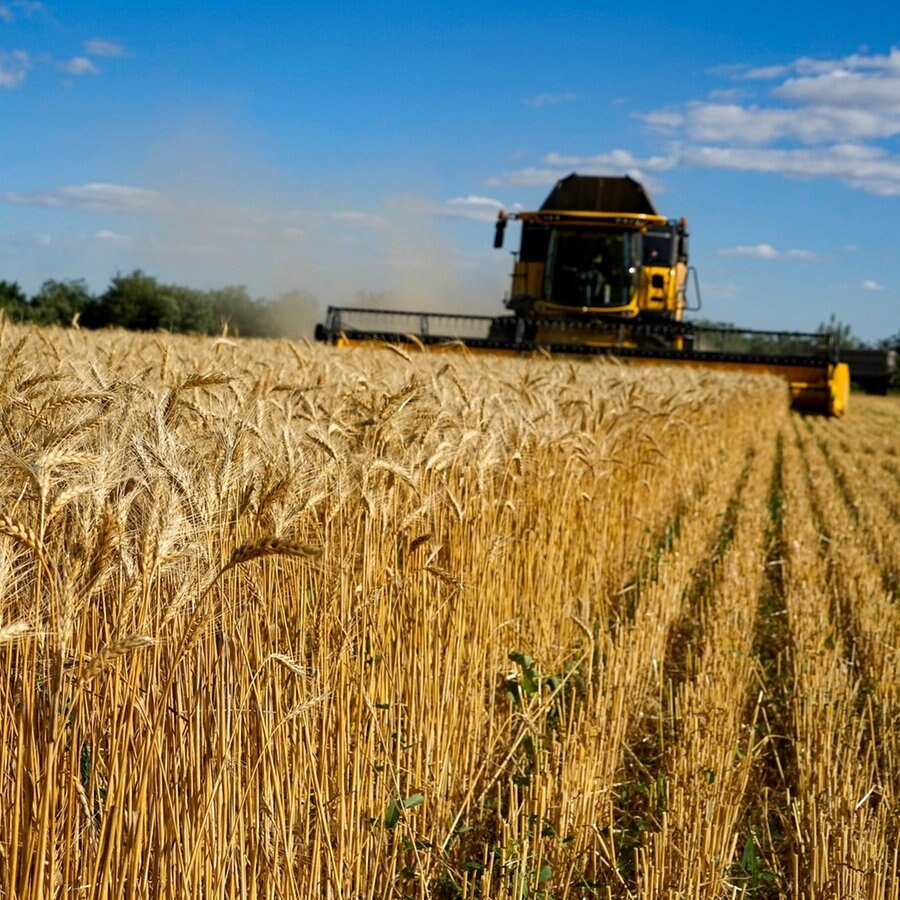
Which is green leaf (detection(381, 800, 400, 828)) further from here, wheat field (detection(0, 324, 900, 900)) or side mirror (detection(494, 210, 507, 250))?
side mirror (detection(494, 210, 507, 250))

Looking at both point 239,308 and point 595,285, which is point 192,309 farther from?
point 595,285

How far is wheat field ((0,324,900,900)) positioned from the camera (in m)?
1.79

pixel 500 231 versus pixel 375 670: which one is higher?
pixel 500 231

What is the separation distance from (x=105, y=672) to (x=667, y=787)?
222 centimetres

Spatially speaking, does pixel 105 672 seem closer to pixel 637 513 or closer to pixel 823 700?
pixel 823 700

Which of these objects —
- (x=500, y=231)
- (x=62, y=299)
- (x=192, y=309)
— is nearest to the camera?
(x=500, y=231)

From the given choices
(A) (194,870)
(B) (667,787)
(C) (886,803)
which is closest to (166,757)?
(A) (194,870)

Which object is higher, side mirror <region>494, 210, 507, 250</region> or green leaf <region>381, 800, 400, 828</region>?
side mirror <region>494, 210, 507, 250</region>

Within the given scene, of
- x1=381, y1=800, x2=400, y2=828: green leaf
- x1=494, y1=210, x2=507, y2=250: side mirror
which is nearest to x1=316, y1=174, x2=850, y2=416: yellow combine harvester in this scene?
x1=494, y1=210, x2=507, y2=250: side mirror

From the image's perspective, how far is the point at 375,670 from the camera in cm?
288

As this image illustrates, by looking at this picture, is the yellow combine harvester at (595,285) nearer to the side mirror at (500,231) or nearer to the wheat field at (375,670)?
the side mirror at (500,231)

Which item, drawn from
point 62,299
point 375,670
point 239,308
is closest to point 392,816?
point 375,670

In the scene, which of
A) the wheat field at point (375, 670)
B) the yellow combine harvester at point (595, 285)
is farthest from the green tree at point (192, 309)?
the wheat field at point (375, 670)

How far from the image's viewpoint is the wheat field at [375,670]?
179 centimetres
